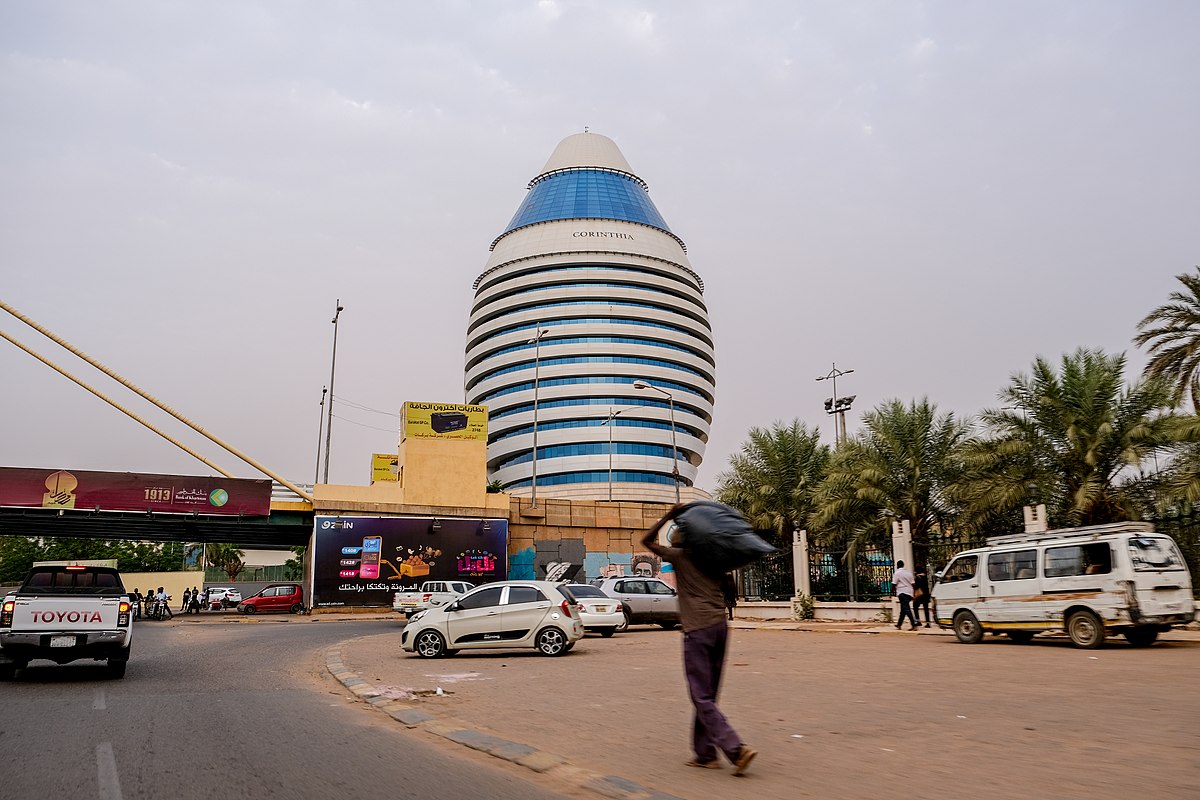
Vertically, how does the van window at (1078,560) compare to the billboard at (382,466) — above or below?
below

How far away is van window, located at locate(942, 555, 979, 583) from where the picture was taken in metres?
17.7

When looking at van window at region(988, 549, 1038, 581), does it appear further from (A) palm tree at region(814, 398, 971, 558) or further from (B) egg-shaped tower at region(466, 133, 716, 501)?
(B) egg-shaped tower at region(466, 133, 716, 501)

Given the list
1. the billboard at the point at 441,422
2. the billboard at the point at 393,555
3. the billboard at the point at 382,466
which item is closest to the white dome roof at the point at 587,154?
the billboard at the point at 382,466

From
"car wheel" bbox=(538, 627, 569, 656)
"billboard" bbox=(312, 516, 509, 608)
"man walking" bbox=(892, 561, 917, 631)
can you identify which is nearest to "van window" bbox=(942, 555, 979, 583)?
"man walking" bbox=(892, 561, 917, 631)

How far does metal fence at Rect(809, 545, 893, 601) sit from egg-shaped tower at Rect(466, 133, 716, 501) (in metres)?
76.5

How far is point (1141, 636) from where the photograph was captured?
49.9 feet

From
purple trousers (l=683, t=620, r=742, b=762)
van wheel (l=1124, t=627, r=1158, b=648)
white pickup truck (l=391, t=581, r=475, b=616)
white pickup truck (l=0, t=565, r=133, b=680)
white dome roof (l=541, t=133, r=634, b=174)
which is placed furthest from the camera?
white dome roof (l=541, t=133, r=634, b=174)

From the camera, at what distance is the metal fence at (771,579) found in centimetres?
3191

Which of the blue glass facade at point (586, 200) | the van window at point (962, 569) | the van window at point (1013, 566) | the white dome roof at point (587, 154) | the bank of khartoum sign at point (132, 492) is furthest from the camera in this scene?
the white dome roof at point (587, 154)

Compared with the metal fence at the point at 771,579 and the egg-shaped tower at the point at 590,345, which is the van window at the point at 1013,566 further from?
the egg-shaped tower at the point at 590,345

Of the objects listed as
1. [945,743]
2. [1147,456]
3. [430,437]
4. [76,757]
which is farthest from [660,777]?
[430,437]

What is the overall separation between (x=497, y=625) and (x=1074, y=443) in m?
16.0

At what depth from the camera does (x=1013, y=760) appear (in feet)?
20.8

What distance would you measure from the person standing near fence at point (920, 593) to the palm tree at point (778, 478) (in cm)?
1110
